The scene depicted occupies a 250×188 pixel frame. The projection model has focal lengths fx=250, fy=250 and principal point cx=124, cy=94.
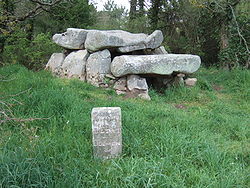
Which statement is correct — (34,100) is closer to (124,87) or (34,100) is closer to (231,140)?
(124,87)

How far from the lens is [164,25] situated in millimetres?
10602

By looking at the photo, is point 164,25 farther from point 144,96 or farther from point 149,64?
point 144,96

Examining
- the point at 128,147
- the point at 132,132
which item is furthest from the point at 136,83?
the point at 128,147

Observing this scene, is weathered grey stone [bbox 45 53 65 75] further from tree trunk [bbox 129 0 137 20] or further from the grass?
tree trunk [bbox 129 0 137 20]

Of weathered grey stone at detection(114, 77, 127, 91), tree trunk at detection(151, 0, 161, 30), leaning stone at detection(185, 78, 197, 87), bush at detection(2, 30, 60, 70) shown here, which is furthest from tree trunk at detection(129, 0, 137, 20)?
weathered grey stone at detection(114, 77, 127, 91)

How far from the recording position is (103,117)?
9.18ft

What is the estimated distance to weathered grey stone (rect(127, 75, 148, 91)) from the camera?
5797 mm

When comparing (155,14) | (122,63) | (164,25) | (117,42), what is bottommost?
(122,63)

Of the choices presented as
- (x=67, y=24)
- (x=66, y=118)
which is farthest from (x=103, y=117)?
(x=67, y=24)

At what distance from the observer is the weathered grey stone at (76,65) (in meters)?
6.62

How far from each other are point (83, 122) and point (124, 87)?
→ 2614mm

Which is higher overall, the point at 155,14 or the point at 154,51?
the point at 155,14

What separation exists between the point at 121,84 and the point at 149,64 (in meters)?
0.83

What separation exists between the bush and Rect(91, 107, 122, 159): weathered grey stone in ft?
18.3
